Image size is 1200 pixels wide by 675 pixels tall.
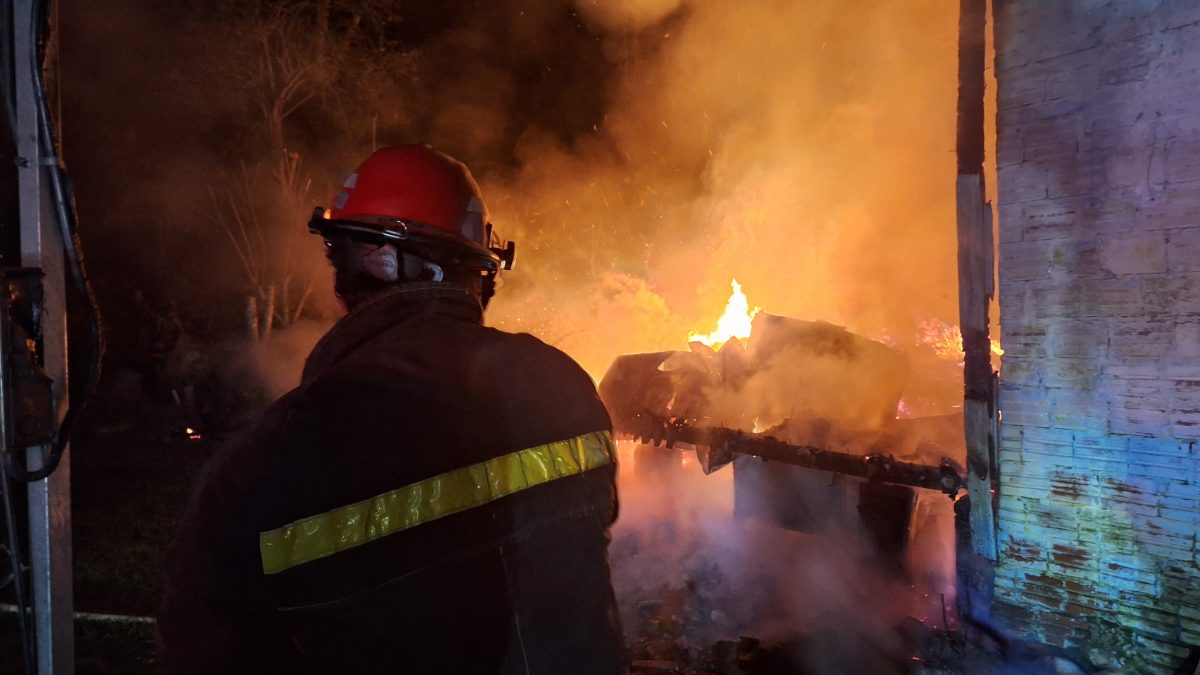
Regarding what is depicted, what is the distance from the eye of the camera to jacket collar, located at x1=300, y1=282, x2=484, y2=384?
1668 mm

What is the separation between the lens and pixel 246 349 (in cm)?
1573

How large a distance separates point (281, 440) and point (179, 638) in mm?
460

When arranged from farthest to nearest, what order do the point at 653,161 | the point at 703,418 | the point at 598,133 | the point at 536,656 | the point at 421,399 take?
the point at 598,133
the point at 653,161
the point at 703,418
the point at 536,656
the point at 421,399

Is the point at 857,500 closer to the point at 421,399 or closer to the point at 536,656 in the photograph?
the point at 536,656

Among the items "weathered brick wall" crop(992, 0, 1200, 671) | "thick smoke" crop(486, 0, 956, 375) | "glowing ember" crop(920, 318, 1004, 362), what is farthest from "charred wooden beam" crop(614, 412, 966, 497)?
"thick smoke" crop(486, 0, 956, 375)

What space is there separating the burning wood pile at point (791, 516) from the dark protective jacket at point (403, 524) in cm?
345

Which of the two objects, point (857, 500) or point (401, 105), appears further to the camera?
point (401, 105)

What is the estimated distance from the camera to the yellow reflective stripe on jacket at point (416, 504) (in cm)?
130

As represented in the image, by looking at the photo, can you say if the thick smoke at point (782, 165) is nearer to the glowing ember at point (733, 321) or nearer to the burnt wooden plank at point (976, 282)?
the glowing ember at point (733, 321)

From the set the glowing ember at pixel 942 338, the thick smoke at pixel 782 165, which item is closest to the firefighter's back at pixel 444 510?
the thick smoke at pixel 782 165

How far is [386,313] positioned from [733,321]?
8940 millimetres

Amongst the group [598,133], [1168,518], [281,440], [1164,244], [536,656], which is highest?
[598,133]

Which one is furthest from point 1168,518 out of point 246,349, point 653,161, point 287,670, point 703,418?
point 246,349

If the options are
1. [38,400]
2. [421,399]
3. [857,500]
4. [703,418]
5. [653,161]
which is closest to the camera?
[421,399]
